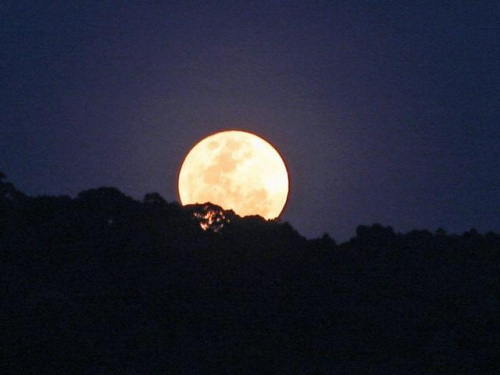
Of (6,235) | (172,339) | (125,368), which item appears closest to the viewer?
(125,368)

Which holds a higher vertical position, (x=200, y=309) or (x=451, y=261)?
(x=451, y=261)

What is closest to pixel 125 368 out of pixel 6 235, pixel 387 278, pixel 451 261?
pixel 6 235

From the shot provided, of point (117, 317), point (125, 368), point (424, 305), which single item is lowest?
point (125, 368)

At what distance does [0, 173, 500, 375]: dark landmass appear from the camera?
66.6ft

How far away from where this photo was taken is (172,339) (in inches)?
840

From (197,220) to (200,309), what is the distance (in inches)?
122

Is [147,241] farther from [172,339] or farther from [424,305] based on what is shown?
[424,305]

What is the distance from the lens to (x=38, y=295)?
66.4ft

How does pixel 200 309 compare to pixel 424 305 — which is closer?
pixel 200 309

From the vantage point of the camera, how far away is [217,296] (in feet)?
75.4

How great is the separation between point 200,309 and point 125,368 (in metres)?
2.82

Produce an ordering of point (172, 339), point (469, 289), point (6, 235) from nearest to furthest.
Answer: point (172, 339), point (6, 235), point (469, 289)

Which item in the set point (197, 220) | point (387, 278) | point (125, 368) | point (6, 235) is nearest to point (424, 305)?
point (387, 278)

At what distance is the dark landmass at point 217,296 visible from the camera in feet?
66.6
